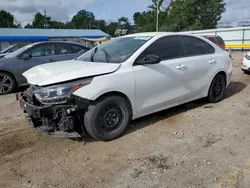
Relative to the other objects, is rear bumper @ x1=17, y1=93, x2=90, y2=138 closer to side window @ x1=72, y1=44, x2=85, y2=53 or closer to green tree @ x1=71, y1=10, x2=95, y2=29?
side window @ x1=72, y1=44, x2=85, y2=53

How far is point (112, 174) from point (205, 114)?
108 inches

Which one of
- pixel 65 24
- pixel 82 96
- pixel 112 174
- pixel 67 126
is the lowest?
pixel 112 174

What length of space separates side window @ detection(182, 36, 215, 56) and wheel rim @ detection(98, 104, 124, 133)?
6.69 ft

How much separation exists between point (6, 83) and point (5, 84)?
4 cm

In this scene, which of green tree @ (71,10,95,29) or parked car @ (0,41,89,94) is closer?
parked car @ (0,41,89,94)

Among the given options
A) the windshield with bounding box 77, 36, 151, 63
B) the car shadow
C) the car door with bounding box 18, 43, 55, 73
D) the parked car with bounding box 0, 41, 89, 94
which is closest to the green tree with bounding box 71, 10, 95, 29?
the parked car with bounding box 0, 41, 89, 94

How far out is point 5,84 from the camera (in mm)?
7453

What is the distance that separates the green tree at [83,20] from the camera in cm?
9512

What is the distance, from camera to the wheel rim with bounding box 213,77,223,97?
569cm

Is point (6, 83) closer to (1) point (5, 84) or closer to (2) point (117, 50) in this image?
(1) point (5, 84)

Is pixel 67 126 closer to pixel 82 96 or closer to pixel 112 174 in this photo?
pixel 82 96

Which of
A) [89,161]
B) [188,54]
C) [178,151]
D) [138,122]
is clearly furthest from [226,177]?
[188,54]

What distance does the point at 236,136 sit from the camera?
157 inches

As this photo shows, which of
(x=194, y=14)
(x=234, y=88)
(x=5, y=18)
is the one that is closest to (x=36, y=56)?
(x=234, y=88)
